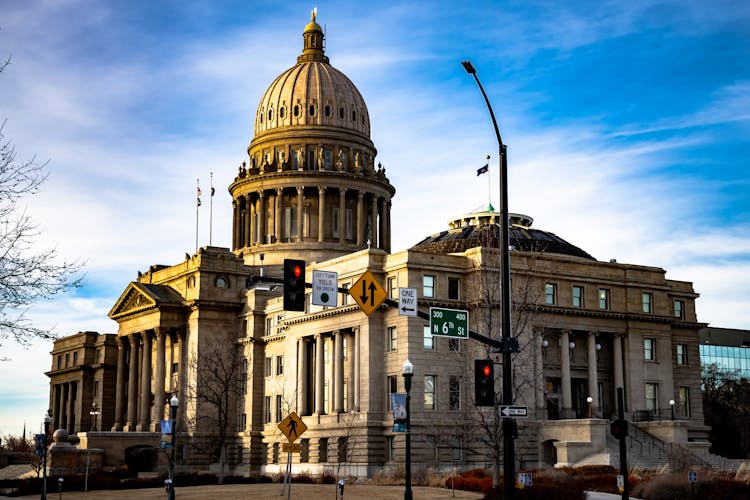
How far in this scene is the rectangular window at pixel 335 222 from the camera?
116m

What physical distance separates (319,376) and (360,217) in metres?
34.4

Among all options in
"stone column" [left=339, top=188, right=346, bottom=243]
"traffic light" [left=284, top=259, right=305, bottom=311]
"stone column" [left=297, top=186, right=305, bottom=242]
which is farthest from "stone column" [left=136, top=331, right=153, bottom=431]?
"traffic light" [left=284, top=259, right=305, bottom=311]

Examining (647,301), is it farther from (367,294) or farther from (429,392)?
(367,294)

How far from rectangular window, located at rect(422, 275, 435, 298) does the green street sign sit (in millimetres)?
45268

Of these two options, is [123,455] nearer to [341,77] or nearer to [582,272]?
[582,272]

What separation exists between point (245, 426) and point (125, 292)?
68.9 feet

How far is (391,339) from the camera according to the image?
78750 mm

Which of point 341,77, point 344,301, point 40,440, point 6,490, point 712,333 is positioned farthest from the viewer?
point 712,333

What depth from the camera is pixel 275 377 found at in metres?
94.1

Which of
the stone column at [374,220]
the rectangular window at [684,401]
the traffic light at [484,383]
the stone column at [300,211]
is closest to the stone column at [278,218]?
the stone column at [300,211]

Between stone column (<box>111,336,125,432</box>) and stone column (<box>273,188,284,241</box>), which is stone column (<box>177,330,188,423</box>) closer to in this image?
stone column (<box>111,336,125,432</box>)

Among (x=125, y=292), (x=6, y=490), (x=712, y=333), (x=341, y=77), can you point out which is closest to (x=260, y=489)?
(x=6, y=490)

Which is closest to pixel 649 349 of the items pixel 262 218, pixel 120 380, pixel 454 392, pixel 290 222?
pixel 454 392

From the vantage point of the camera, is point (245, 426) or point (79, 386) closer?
point (245, 426)
